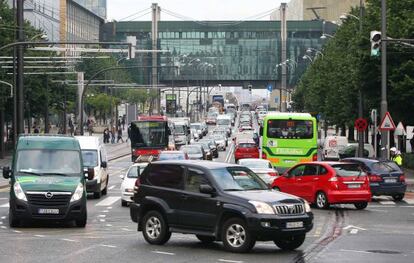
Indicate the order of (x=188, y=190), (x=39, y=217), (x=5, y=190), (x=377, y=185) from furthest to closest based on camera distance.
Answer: (x=5, y=190) < (x=377, y=185) < (x=39, y=217) < (x=188, y=190)

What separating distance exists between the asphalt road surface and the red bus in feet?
128

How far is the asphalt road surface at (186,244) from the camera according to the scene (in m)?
16.8

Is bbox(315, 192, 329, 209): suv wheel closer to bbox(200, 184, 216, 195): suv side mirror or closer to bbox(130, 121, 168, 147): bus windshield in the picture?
bbox(200, 184, 216, 195): suv side mirror

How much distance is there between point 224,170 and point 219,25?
14875 cm

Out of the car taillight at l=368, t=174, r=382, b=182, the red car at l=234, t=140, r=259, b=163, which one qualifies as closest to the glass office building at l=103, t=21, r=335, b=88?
the red car at l=234, t=140, r=259, b=163

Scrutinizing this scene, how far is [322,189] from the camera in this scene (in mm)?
29891

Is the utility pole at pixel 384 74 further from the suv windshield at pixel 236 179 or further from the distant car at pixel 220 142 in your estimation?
the distant car at pixel 220 142

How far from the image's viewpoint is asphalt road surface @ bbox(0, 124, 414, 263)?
55.2 ft

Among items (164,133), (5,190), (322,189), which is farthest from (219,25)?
(322,189)

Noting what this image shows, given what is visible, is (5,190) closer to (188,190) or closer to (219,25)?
(188,190)

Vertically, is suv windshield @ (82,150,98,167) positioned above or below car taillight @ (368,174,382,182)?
above

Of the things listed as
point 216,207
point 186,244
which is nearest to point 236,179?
point 216,207

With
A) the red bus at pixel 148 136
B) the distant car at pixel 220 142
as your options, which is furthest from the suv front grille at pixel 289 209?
the distant car at pixel 220 142

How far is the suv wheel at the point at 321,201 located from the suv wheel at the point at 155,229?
11774 millimetres
